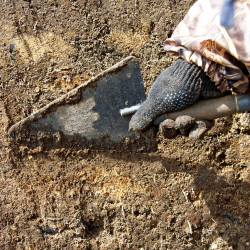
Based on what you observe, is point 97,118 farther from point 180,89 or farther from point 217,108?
point 217,108

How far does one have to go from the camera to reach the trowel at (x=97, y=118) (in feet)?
4.52

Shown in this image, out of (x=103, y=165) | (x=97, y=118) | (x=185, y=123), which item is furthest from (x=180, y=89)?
(x=103, y=165)

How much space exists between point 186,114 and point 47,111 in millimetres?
953

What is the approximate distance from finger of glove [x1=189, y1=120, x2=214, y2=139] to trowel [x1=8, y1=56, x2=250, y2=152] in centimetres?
29

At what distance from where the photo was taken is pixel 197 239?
1.54m

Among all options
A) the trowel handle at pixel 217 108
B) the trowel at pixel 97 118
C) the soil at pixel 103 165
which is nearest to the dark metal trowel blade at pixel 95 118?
the trowel at pixel 97 118

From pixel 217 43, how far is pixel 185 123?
1.20 feet

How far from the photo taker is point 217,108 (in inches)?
39.9

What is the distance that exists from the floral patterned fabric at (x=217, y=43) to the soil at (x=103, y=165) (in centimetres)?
65

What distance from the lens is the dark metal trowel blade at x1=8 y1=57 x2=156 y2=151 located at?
138 cm

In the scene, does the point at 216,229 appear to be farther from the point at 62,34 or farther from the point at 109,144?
the point at 62,34

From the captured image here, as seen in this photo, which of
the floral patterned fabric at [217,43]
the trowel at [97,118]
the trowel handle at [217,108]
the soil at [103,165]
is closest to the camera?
the floral patterned fabric at [217,43]

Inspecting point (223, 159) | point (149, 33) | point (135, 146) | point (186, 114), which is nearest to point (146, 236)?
point (135, 146)

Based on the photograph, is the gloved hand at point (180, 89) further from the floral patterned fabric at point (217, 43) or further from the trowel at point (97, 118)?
the trowel at point (97, 118)
